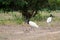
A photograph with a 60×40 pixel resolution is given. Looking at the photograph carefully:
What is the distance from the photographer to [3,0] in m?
20.6

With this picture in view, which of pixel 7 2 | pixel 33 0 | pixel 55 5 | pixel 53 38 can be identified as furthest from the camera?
pixel 55 5

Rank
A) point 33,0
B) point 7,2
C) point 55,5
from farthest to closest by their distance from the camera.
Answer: point 55,5, point 33,0, point 7,2

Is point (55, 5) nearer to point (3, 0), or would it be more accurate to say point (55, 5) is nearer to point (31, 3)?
point (31, 3)

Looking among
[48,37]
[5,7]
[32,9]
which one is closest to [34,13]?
[32,9]

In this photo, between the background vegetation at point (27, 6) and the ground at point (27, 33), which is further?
the background vegetation at point (27, 6)

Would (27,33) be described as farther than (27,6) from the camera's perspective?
No

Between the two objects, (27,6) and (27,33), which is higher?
(27,33)

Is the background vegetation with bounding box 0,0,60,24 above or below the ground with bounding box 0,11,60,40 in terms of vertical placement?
below

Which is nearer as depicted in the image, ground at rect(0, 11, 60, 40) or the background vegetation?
ground at rect(0, 11, 60, 40)

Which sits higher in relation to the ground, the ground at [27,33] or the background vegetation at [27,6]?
the ground at [27,33]

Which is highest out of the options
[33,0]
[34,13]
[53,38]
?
[53,38]

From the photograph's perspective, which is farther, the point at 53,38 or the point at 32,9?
the point at 32,9

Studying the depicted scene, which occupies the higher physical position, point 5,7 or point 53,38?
point 53,38

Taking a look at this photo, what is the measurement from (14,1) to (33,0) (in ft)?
6.51
